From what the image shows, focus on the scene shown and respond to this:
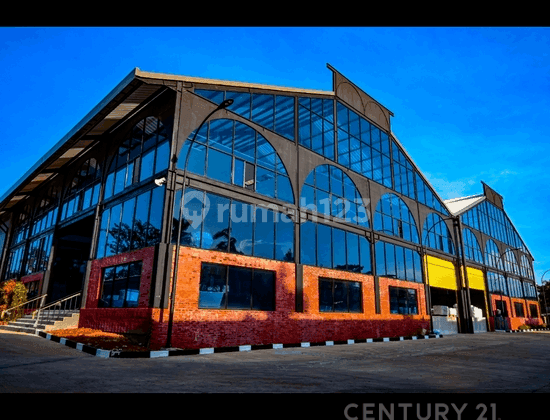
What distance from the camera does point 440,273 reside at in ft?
100

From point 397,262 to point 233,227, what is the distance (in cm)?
1441

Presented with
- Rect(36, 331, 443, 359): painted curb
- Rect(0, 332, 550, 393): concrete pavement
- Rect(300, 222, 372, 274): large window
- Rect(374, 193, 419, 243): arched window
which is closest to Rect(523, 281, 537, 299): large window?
Rect(374, 193, 419, 243): arched window

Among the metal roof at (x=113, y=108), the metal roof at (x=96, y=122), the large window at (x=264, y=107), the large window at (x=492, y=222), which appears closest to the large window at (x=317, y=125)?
the metal roof at (x=113, y=108)

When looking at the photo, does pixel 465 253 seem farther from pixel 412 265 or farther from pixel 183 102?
pixel 183 102

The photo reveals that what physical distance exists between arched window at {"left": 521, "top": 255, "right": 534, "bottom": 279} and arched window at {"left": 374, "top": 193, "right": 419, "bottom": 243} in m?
29.6

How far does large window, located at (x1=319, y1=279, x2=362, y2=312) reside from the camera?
63.9ft

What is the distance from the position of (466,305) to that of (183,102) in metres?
29.7

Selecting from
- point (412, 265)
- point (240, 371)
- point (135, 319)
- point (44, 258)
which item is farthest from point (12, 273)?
point (412, 265)

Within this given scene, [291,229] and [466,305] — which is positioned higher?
[291,229]

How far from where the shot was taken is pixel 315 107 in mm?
22578

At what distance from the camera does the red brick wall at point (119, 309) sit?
13328mm

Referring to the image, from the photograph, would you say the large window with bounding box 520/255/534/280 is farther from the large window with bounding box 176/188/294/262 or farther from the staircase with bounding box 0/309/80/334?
the staircase with bounding box 0/309/80/334

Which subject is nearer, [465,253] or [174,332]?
[174,332]

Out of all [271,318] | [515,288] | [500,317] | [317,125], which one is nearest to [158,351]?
[271,318]
